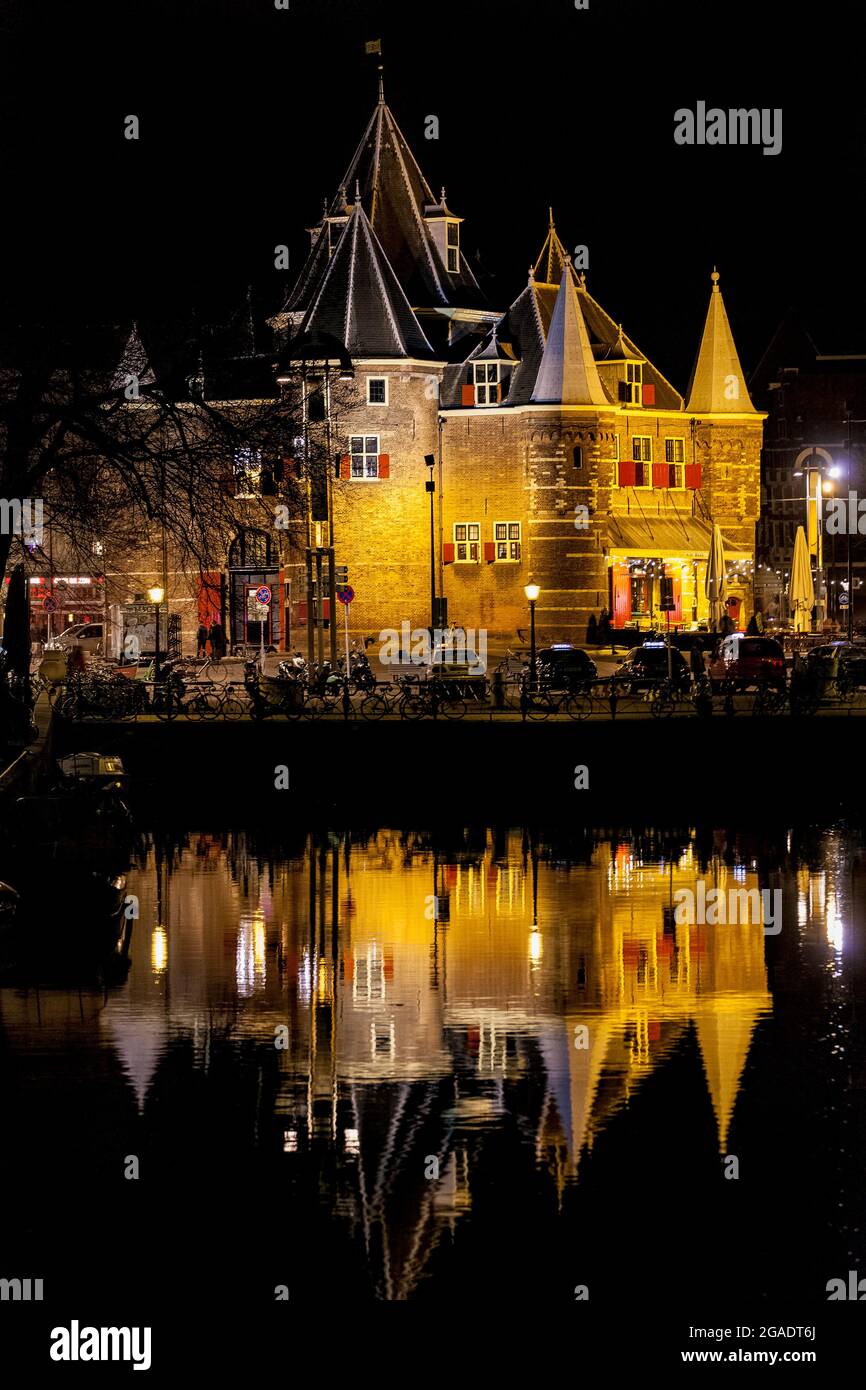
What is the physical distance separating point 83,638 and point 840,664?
33.4 m

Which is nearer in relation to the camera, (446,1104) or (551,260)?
A: (446,1104)

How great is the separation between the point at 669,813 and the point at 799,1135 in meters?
19.0

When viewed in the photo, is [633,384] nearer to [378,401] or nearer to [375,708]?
[378,401]

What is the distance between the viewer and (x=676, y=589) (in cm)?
7731

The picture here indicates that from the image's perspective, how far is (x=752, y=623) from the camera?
6862 centimetres

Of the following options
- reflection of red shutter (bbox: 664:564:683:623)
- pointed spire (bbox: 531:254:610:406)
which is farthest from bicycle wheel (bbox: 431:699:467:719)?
reflection of red shutter (bbox: 664:564:683:623)

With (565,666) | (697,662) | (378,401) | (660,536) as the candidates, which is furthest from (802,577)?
(378,401)

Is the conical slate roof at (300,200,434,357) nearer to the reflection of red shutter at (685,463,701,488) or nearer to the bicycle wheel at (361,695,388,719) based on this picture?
the reflection of red shutter at (685,463,701,488)

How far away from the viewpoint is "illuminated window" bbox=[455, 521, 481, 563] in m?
74.9

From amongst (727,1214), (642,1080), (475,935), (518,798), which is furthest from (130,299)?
(727,1214)

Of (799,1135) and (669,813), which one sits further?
(669,813)

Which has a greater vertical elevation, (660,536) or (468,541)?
(660,536)

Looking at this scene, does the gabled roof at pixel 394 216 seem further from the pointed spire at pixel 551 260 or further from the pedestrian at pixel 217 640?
the pedestrian at pixel 217 640
